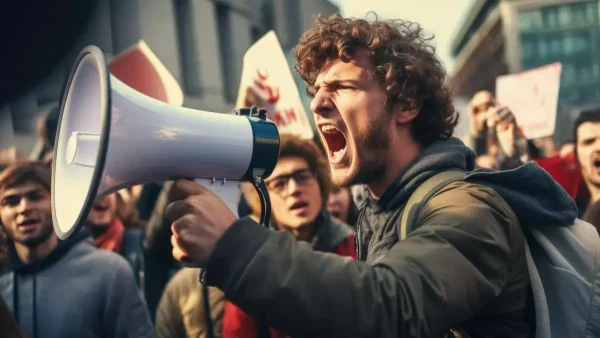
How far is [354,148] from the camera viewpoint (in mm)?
2057

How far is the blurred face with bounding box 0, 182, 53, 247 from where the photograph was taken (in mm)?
3840

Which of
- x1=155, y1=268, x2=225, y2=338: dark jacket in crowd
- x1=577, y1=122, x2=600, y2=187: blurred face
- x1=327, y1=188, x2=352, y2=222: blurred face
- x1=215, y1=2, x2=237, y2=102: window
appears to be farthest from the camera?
x1=215, y1=2, x2=237, y2=102: window

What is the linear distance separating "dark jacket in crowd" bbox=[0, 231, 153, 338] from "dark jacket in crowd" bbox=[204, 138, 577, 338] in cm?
223

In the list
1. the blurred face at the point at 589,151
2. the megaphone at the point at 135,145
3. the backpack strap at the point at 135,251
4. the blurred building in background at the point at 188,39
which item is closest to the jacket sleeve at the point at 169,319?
the backpack strap at the point at 135,251

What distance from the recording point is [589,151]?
450 cm

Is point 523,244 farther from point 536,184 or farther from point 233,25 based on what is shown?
point 233,25

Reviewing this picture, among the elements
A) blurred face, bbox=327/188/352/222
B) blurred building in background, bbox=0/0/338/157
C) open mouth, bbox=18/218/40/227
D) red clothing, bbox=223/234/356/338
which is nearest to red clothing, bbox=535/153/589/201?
blurred face, bbox=327/188/352/222

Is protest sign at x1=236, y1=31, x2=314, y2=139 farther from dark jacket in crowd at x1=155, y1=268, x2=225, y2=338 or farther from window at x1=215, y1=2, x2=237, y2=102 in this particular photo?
window at x1=215, y1=2, x2=237, y2=102

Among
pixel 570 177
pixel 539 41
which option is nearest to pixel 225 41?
pixel 570 177

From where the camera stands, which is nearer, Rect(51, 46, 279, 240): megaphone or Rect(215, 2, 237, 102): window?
Rect(51, 46, 279, 240): megaphone

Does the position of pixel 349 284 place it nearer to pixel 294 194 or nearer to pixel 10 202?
pixel 294 194

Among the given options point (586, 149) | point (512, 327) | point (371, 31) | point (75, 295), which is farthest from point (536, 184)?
point (586, 149)

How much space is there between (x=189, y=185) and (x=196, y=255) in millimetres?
178

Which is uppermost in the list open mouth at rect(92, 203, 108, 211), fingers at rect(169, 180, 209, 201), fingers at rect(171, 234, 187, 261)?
fingers at rect(169, 180, 209, 201)
